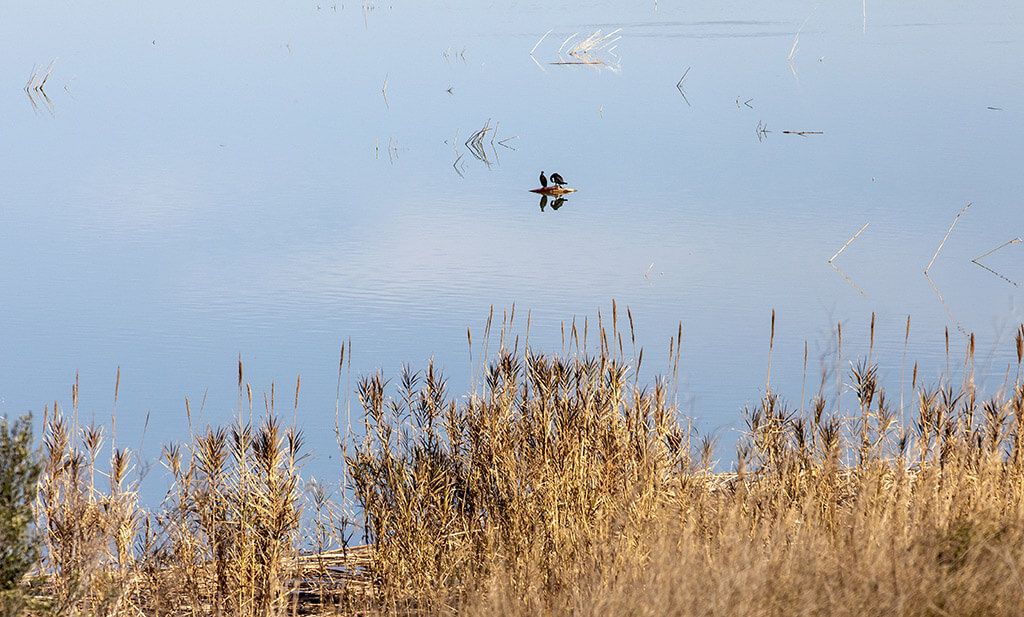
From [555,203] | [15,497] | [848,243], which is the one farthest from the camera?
[555,203]

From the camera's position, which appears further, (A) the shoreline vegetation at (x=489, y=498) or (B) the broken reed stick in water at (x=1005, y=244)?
(B) the broken reed stick in water at (x=1005, y=244)

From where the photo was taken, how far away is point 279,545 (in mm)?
4520

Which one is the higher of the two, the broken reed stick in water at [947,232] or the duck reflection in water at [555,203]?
the duck reflection in water at [555,203]

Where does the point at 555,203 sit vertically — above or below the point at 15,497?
above

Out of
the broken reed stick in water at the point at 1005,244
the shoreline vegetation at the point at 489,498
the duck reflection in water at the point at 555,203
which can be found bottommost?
the shoreline vegetation at the point at 489,498

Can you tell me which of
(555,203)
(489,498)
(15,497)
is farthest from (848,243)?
(15,497)

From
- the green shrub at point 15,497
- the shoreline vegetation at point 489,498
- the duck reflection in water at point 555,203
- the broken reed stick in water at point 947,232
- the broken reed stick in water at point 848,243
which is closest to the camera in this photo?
the green shrub at point 15,497

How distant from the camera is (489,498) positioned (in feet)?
15.9

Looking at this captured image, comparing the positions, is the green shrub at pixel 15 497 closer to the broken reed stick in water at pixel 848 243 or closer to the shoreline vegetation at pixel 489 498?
the shoreline vegetation at pixel 489 498

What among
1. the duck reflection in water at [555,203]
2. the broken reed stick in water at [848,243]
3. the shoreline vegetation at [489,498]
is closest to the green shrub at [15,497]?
the shoreline vegetation at [489,498]

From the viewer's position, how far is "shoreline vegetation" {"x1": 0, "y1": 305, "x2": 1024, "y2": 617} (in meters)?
4.23

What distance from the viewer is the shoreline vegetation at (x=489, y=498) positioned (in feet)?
13.9

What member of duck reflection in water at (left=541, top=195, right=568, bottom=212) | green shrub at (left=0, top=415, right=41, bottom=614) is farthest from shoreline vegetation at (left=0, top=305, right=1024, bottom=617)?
duck reflection in water at (left=541, top=195, right=568, bottom=212)

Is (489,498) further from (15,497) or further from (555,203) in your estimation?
(555,203)
